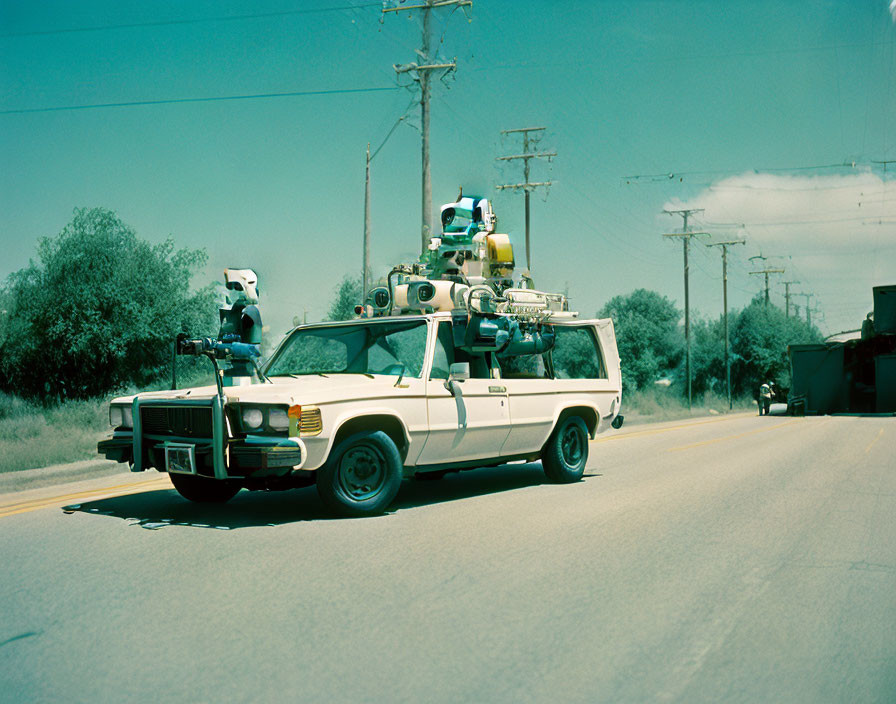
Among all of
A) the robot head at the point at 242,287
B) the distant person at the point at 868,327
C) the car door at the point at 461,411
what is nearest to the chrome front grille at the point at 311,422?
the car door at the point at 461,411

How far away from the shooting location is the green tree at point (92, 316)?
27.5m

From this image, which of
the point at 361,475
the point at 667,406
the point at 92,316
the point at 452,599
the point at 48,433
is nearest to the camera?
the point at 452,599

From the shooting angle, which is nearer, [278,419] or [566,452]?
[278,419]

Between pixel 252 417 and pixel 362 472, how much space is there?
1182mm

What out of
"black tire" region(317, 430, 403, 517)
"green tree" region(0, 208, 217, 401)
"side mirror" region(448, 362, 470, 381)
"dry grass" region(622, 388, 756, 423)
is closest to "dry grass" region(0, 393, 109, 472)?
"green tree" region(0, 208, 217, 401)

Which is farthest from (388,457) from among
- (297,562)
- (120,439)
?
(120,439)

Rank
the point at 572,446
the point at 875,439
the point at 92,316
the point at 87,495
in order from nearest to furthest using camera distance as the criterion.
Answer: the point at 87,495, the point at 572,446, the point at 875,439, the point at 92,316

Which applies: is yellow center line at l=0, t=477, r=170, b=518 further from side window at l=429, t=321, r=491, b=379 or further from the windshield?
side window at l=429, t=321, r=491, b=379

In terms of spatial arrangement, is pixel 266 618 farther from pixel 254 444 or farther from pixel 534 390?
pixel 534 390

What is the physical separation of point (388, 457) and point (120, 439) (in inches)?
97.2

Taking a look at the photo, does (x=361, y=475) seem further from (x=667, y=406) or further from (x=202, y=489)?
(x=667, y=406)

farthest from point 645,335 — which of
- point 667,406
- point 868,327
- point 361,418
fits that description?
point 361,418

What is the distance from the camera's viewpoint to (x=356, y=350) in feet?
29.0

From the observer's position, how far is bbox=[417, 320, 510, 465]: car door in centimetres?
821
